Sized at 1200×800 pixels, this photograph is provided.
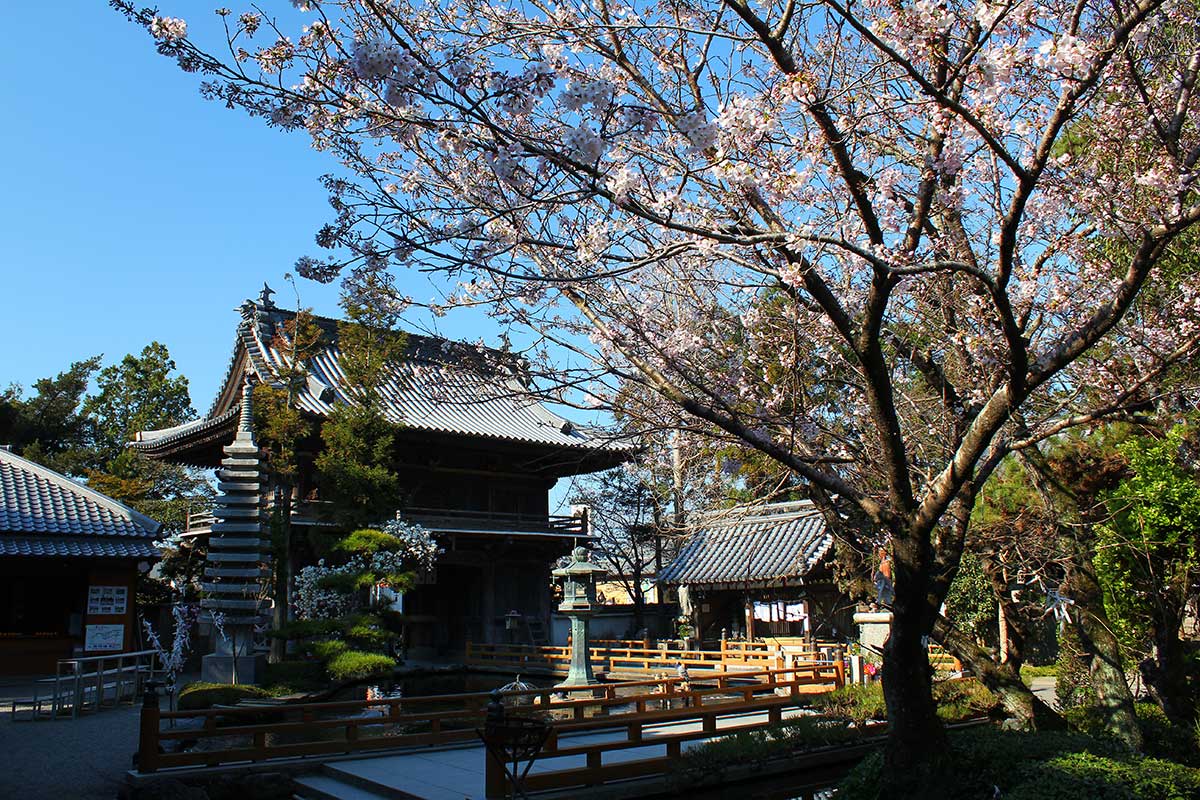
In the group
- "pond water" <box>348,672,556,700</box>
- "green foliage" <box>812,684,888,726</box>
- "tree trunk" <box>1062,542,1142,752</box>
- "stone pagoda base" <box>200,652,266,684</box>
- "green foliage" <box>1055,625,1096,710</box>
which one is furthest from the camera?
"pond water" <box>348,672,556,700</box>

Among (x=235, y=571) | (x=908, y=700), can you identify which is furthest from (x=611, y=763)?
(x=235, y=571)

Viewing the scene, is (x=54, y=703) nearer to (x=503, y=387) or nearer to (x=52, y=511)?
(x=52, y=511)

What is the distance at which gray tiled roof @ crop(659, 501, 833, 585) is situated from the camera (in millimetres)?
20156

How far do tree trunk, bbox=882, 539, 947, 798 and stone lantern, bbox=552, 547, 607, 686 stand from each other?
1065 centimetres

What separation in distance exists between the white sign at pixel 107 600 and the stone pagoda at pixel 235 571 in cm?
779

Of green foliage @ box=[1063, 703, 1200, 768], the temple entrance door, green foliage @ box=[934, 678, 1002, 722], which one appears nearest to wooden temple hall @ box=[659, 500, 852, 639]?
the temple entrance door

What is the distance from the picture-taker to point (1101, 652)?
8.44 metres

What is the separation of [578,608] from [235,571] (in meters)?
7.25

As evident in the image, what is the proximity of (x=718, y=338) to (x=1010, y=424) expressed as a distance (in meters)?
2.69

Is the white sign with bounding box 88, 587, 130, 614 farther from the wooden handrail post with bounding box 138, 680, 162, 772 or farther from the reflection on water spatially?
the reflection on water

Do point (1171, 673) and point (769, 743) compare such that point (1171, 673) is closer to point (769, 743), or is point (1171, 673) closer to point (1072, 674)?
point (1072, 674)

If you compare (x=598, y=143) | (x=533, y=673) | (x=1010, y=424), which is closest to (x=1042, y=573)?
(x=1010, y=424)

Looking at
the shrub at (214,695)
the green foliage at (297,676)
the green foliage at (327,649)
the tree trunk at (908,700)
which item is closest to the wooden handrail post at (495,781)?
the tree trunk at (908,700)

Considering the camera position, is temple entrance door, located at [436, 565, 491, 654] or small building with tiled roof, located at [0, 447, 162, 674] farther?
temple entrance door, located at [436, 565, 491, 654]
